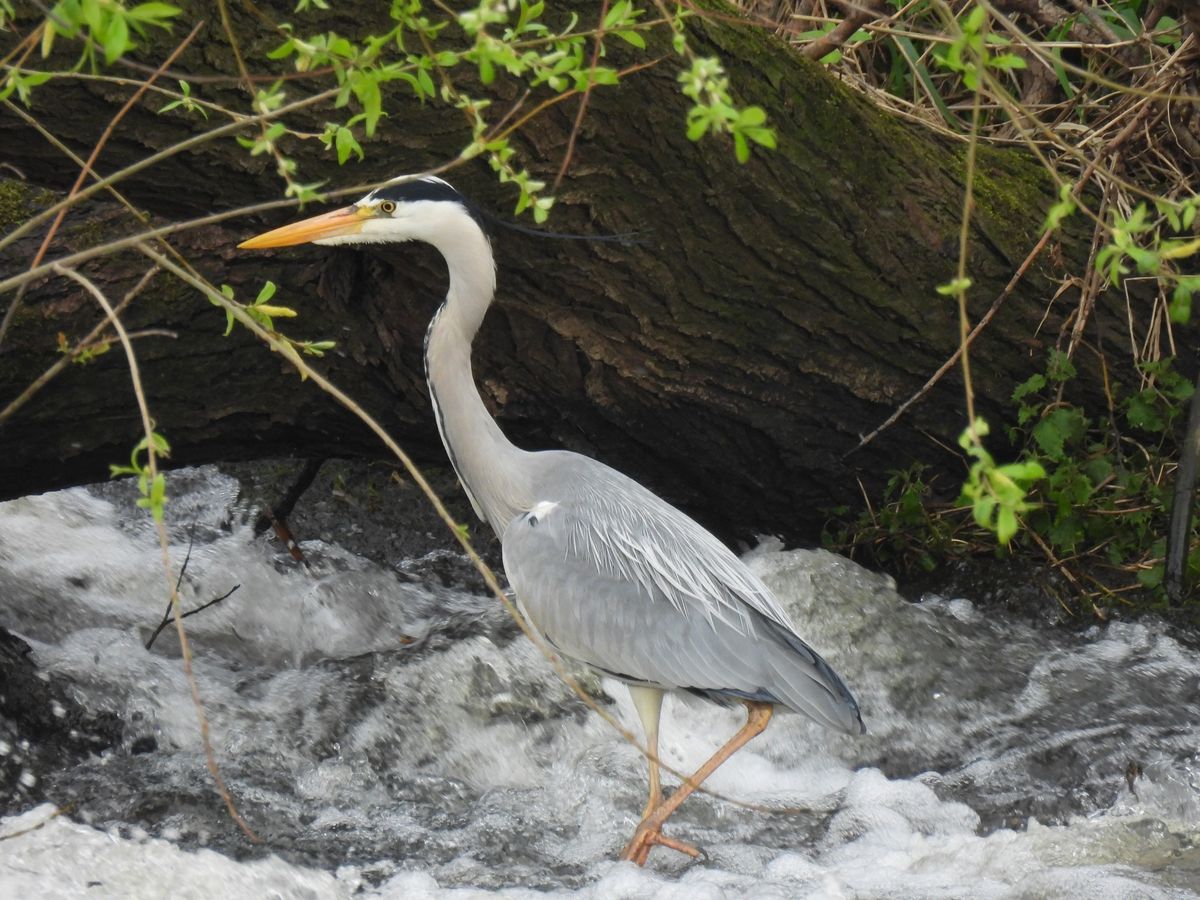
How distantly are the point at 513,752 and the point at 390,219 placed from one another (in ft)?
4.35

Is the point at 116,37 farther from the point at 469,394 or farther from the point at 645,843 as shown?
the point at 645,843

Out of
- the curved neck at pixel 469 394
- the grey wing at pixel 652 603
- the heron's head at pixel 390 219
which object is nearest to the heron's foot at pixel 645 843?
the grey wing at pixel 652 603

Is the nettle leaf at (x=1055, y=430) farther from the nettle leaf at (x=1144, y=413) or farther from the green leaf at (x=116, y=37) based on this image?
the green leaf at (x=116, y=37)

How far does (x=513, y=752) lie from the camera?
3.30m

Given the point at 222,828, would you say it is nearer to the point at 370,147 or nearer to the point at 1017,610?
the point at 370,147

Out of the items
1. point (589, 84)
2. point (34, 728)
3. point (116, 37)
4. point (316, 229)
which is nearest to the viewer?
point (116, 37)

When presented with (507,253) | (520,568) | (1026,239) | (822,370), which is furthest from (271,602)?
(1026,239)

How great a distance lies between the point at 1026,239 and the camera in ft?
11.1

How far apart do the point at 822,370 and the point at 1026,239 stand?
2.03 feet

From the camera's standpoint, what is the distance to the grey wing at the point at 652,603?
2.81m

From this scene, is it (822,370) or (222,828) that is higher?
(822,370)

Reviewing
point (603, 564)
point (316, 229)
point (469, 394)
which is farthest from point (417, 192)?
point (603, 564)

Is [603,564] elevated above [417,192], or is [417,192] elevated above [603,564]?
[417,192]

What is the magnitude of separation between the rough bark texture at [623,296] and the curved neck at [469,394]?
0.54 ft
